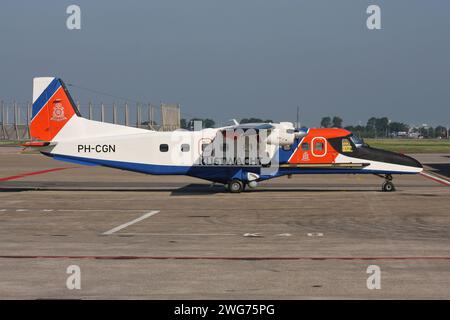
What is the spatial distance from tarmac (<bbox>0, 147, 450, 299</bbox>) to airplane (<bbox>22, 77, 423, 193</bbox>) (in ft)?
4.06

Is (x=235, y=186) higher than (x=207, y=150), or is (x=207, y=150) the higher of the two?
(x=207, y=150)

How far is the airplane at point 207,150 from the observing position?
3070 centimetres

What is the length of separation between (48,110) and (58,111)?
1.54 ft

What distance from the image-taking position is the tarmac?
11945mm

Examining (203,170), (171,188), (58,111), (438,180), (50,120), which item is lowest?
(438,180)

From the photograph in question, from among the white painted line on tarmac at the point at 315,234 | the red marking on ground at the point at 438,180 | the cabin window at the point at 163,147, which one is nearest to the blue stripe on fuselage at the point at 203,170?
the cabin window at the point at 163,147

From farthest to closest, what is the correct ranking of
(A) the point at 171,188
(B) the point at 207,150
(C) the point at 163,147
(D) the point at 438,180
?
(D) the point at 438,180 < (A) the point at 171,188 < (C) the point at 163,147 < (B) the point at 207,150

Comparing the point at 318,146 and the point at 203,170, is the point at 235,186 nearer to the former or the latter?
the point at 203,170

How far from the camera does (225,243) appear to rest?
1705cm

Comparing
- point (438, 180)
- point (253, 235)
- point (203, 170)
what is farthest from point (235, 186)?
point (438, 180)

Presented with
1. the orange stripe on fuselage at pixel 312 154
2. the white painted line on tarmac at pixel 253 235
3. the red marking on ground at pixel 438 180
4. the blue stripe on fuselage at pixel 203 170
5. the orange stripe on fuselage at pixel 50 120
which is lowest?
the red marking on ground at pixel 438 180

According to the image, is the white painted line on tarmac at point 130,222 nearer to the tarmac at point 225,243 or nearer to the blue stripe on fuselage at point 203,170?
the tarmac at point 225,243

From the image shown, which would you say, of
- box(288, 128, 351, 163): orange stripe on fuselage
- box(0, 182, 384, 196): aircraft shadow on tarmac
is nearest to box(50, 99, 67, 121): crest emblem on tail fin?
box(0, 182, 384, 196): aircraft shadow on tarmac

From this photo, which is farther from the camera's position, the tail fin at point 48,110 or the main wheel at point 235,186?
the main wheel at point 235,186
